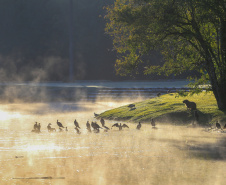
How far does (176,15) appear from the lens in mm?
17266

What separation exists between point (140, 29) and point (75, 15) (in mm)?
42663

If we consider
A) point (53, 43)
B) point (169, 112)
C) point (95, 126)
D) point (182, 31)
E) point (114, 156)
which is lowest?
point (114, 156)

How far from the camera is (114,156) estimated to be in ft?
37.3

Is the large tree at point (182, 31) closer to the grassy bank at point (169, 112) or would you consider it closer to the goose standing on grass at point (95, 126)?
the grassy bank at point (169, 112)

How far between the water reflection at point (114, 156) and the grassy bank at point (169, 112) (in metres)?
1.00

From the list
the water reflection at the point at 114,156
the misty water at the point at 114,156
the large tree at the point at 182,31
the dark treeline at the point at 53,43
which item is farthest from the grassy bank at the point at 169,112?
the dark treeline at the point at 53,43

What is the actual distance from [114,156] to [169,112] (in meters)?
7.77

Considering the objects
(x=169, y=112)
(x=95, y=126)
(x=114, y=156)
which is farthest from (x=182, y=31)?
(x=114, y=156)

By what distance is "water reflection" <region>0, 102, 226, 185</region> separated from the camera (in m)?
9.14

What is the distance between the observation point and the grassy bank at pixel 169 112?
58.2 feet

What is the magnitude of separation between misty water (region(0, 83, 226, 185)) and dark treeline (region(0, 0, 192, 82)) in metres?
40.6

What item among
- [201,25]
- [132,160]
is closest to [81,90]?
[201,25]

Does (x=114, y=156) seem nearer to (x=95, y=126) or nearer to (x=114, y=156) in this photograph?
(x=114, y=156)

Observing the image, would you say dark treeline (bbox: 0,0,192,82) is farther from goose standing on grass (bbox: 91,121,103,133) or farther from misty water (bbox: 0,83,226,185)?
goose standing on grass (bbox: 91,121,103,133)
